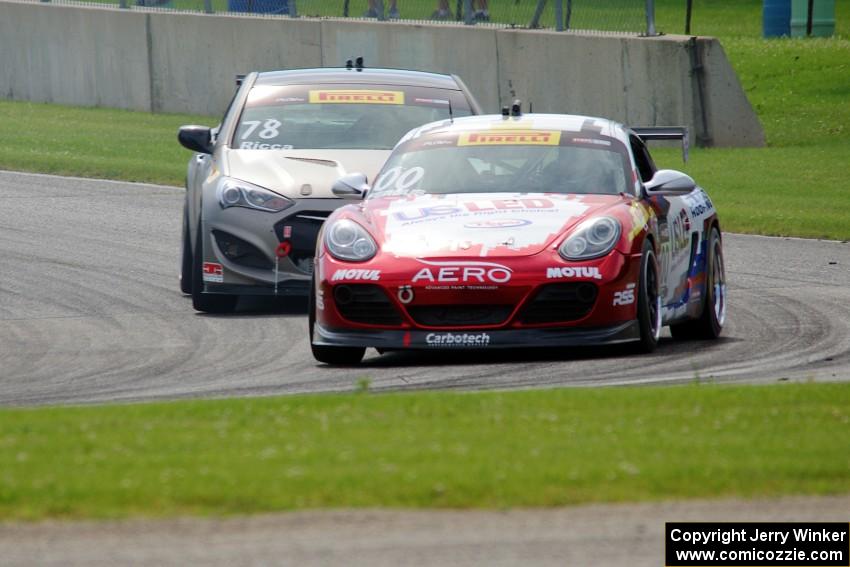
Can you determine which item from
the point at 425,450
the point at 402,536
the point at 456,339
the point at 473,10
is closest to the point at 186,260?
the point at 456,339

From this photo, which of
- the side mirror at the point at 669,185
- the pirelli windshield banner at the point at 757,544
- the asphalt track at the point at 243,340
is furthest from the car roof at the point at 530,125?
the pirelli windshield banner at the point at 757,544

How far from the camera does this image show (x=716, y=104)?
22391mm

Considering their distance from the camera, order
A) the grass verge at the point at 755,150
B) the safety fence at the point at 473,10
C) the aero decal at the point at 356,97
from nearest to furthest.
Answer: the aero decal at the point at 356,97
the grass verge at the point at 755,150
the safety fence at the point at 473,10

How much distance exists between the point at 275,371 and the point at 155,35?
19502mm

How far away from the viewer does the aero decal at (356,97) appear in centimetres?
1327

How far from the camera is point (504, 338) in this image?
376 inches

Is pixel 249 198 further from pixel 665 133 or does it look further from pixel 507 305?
pixel 507 305

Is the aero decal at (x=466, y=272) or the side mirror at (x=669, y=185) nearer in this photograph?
the aero decal at (x=466, y=272)

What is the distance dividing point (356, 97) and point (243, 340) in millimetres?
2832

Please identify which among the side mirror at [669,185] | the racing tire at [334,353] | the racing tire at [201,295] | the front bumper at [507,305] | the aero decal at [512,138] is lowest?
the racing tire at [201,295]

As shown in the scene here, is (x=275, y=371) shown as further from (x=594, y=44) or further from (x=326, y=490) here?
(x=594, y=44)

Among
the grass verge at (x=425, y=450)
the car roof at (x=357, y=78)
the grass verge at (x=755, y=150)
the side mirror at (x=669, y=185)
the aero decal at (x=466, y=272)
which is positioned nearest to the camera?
the grass verge at (x=425, y=450)

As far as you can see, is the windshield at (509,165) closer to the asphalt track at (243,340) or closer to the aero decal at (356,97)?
the asphalt track at (243,340)

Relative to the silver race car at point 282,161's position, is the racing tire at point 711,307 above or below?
below
